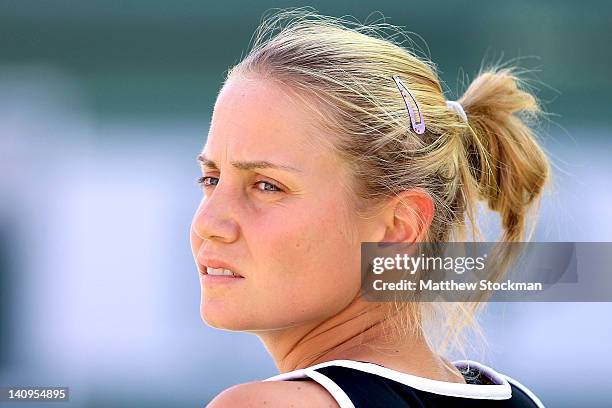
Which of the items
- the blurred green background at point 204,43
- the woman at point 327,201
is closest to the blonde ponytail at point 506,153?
the woman at point 327,201

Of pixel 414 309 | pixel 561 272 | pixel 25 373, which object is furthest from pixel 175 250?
pixel 414 309

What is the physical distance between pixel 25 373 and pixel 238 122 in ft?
10.6

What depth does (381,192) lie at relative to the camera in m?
1.25

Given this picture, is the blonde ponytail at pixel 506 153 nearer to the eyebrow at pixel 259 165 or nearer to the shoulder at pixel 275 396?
the eyebrow at pixel 259 165

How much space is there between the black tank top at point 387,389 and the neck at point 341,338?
93mm

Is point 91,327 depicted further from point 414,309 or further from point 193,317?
point 414,309

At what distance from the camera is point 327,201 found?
1.19 m

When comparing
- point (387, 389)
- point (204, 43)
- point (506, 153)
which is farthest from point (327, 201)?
point (204, 43)

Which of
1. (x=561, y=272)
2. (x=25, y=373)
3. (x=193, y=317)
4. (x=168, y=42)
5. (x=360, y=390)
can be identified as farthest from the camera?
(x=168, y=42)

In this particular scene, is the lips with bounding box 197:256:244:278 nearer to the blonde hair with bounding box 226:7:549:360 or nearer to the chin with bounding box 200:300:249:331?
the chin with bounding box 200:300:249:331

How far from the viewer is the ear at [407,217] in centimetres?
126

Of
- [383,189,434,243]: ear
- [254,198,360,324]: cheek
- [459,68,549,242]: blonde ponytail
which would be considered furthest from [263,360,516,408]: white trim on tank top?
[459,68,549,242]: blonde ponytail

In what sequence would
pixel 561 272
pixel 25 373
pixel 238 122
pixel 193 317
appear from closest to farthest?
pixel 238 122 < pixel 561 272 < pixel 25 373 < pixel 193 317

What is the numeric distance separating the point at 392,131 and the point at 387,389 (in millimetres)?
402
